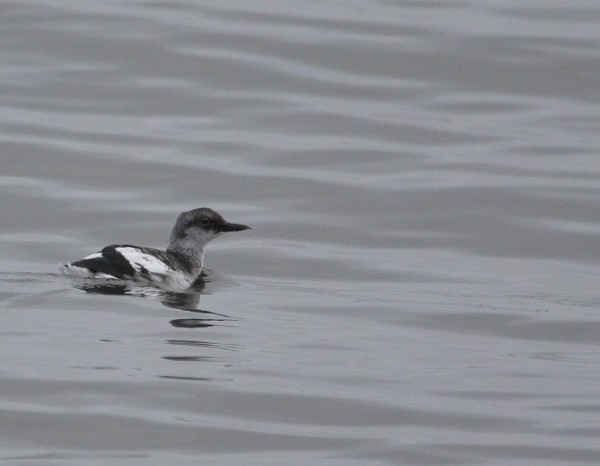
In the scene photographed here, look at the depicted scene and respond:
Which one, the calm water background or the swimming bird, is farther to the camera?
the swimming bird

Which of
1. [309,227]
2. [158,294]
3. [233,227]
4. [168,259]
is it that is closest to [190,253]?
→ [233,227]

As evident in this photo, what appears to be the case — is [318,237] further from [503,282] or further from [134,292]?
[134,292]

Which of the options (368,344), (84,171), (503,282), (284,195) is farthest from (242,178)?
(368,344)

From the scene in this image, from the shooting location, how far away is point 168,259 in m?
13.7

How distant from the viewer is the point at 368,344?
1138 centimetres

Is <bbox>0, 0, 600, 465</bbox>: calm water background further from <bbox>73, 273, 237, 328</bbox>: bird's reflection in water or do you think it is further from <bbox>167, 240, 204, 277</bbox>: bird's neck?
<bbox>167, 240, 204, 277</bbox>: bird's neck

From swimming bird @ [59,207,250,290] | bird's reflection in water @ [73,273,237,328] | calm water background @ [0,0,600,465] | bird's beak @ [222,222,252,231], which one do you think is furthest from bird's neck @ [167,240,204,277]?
bird's reflection in water @ [73,273,237,328]

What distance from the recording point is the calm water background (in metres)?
9.29

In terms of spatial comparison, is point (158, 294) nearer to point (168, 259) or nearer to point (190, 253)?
point (168, 259)

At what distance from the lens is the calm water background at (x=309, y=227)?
9289 millimetres

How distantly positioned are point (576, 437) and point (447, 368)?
1.78 meters

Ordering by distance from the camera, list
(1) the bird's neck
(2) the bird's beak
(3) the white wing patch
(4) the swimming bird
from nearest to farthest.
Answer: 1. (4) the swimming bird
2. (3) the white wing patch
3. (1) the bird's neck
4. (2) the bird's beak

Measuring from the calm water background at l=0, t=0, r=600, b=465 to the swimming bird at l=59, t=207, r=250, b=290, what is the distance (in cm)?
19

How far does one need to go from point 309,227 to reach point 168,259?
110 inches
